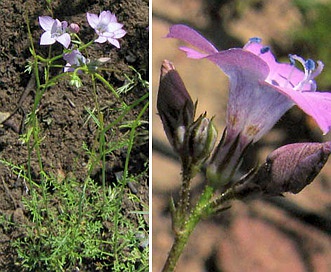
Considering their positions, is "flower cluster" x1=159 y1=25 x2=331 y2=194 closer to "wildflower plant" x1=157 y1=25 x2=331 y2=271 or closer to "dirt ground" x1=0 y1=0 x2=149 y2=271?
"wildflower plant" x1=157 y1=25 x2=331 y2=271

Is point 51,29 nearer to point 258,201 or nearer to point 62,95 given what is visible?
point 62,95

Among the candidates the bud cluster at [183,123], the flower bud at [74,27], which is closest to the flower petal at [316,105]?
the bud cluster at [183,123]

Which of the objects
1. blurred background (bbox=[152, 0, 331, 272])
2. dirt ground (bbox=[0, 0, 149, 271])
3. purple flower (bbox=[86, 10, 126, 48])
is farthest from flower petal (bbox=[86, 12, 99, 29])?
blurred background (bbox=[152, 0, 331, 272])

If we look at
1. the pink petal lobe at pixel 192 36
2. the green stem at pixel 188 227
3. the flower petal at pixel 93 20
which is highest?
the pink petal lobe at pixel 192 36

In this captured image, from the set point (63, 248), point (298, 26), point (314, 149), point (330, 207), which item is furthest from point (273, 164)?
point (298, 26)

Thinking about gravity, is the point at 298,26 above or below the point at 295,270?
above

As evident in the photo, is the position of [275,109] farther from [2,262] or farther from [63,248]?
[2,262]

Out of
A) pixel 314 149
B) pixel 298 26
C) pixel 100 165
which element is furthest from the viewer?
pixel 298 26

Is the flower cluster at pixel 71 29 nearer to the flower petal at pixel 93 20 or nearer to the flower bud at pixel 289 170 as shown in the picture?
the flower petal at pixel 93 20

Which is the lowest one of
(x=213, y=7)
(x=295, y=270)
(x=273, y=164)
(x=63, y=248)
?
(x=295, y=270)
